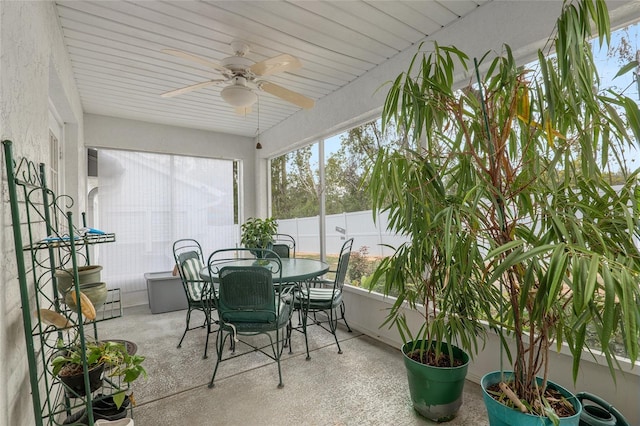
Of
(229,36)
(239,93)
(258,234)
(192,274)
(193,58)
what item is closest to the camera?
(193,58)

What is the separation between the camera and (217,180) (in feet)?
16.6

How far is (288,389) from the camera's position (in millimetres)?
2184

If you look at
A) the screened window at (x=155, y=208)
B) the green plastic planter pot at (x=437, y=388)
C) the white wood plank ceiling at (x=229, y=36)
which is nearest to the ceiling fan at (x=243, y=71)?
the white wood plank ceiling at (x=229, y=36)

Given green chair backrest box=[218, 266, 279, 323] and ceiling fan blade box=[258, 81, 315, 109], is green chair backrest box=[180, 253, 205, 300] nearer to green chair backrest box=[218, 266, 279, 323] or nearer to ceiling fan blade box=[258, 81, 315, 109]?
green chair backrest box=[218, 266, 279, 323]

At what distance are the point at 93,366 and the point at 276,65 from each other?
198cm

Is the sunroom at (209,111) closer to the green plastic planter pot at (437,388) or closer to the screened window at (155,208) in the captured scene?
the screened window at (155,208)

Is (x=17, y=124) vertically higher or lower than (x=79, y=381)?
higher


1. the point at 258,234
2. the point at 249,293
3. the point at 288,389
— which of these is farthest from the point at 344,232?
the point at 288,389

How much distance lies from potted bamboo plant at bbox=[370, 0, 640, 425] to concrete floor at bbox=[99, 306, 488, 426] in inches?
25.4

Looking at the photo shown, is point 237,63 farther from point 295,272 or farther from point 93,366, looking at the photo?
point 93,366

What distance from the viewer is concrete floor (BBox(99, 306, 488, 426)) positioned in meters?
1.88

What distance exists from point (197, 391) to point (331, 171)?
2.58 m

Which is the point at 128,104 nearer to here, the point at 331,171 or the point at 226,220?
the point at 226,220

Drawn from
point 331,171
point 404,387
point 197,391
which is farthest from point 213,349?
point 331,171
